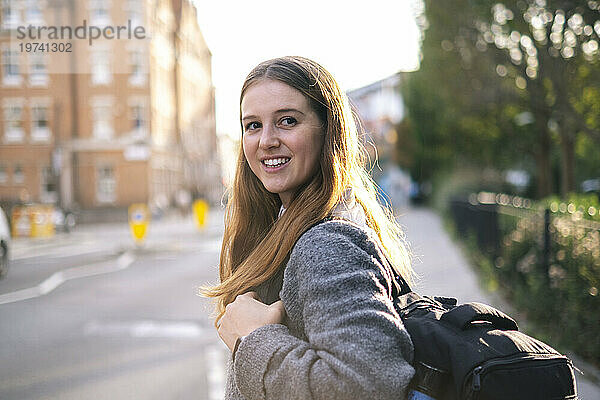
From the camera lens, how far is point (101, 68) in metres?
40.5

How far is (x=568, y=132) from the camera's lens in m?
12.1

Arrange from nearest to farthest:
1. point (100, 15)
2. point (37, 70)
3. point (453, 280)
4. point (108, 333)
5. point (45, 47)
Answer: point (45, 47)
point (108, 333)
point (453, 280)
point (100, 15)
point (37, 70)

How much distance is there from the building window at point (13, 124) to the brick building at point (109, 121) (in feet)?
0.18

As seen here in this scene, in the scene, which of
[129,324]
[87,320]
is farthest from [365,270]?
[87,320]

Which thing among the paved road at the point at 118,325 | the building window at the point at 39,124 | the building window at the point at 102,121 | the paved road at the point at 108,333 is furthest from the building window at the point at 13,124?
the paved road at the point at 108,333

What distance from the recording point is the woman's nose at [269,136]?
1625mm

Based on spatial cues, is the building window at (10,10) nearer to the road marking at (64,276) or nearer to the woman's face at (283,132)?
the road marking at (64,276)

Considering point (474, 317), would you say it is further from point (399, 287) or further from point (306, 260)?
point (306, 260)

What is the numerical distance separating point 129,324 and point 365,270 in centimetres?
697

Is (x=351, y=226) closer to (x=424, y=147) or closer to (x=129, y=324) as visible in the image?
(x=129, y=324)

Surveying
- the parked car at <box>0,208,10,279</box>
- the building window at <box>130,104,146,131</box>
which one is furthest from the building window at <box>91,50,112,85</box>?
the parked car at <box>0,208,10,279</box>

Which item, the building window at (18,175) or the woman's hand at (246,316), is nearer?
the woman's hand at (246,316)

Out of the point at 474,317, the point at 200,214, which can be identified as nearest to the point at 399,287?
the point at 474,317

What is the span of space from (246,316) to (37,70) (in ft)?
111
